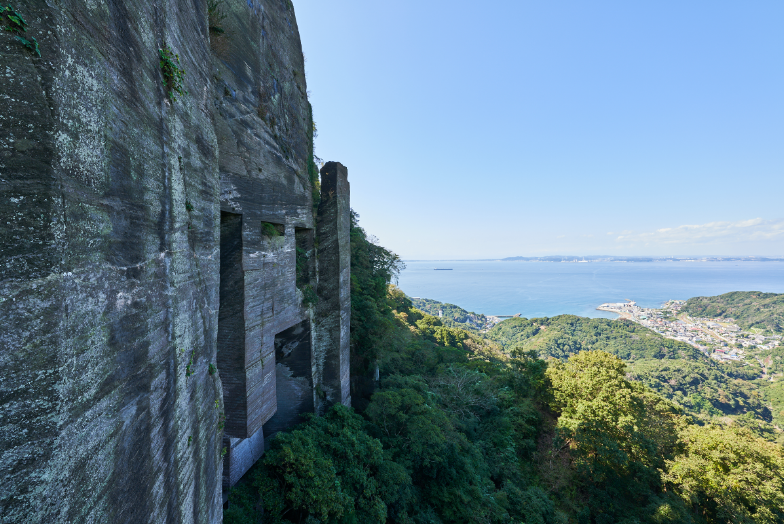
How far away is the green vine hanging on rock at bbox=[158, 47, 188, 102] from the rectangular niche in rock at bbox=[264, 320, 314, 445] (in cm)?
789

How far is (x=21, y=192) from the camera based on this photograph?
2043mm

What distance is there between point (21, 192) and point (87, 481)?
2536 mm

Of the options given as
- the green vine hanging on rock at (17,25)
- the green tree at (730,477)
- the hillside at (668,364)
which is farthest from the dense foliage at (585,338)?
the green vine hanging on rock at (17,25)

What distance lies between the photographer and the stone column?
11.2 metres

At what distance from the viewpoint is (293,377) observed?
10.5 meters

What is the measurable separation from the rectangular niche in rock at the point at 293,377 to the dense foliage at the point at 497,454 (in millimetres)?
1322

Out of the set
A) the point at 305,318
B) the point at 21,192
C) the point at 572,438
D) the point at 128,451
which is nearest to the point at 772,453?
the point at 572,438

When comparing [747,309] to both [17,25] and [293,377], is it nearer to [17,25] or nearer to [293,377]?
[293,377]

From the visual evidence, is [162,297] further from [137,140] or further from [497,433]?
[497,433]

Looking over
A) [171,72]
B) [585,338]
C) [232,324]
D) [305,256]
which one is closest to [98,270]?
[171,72]

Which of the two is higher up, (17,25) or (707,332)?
(17,25)

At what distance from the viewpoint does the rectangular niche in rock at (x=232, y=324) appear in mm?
7078

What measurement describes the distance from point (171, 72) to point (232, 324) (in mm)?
5478

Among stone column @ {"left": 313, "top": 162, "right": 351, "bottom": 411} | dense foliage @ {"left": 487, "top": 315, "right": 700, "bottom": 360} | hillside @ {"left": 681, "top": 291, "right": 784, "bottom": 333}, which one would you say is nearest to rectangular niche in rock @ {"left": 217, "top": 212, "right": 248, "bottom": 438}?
stone column @ {"left": 313, "top": 162, "right": 351, "bottom": 411}
